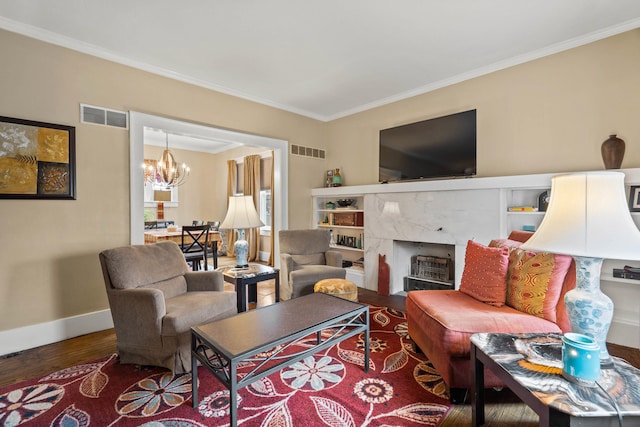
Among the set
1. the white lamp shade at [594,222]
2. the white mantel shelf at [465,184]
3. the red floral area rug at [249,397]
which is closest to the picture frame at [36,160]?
the red floral area rug at [249,397]

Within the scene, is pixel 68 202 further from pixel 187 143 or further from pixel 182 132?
pixel 187 143

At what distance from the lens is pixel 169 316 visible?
2090 mm

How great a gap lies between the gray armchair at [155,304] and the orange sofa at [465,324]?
1595 millimetres

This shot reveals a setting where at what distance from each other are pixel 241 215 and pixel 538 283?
265 centimetres

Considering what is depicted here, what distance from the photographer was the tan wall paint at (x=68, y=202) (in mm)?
2605

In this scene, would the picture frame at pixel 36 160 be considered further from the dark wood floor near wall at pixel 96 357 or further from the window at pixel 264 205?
the window at pixel 264 205

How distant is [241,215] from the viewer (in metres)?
3.24

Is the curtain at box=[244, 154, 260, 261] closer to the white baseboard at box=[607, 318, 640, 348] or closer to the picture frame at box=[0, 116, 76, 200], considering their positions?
the picture frame at box=[0, 116, 76, 200]

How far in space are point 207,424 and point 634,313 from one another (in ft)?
11.6

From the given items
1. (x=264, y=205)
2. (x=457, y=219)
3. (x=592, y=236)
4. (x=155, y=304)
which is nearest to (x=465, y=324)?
(x=592, y=236)

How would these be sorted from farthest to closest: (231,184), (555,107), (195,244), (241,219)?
(231,184), (195,244), (241,219), (555,107)

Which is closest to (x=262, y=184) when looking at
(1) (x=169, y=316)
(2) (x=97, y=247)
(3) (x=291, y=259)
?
(3) (x=291, y=259)

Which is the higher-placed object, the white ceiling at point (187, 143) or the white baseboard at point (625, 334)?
the white ceiling at point (187, 143)

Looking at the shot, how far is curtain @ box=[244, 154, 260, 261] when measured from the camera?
651cm
